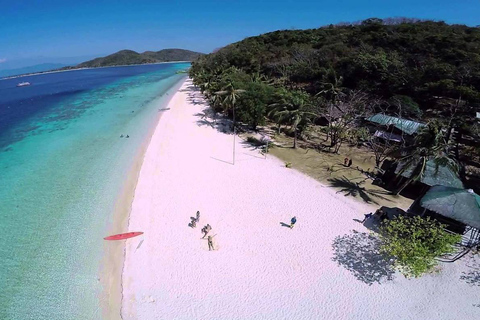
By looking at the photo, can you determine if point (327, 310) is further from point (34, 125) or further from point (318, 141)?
point (34, 125)

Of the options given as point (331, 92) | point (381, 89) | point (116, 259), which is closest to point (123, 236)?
point (116, 259)

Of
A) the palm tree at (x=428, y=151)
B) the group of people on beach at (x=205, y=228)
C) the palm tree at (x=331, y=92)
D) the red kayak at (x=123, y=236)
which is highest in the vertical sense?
the palm tree at (x=331, y=92)

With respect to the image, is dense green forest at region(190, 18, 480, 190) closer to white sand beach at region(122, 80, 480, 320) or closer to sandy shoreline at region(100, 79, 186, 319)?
white sand beach at region(122, 80, 480, 320)

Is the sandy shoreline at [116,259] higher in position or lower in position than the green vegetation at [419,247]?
lower

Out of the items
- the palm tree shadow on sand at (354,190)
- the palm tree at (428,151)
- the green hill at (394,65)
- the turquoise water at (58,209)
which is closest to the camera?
the turquoise water at (58,209)

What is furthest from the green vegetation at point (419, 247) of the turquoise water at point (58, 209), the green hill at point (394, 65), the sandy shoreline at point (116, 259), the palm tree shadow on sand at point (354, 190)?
the green hill at point (394, 65)

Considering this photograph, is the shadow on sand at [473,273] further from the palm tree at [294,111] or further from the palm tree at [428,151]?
the palm tree at [294,111]
